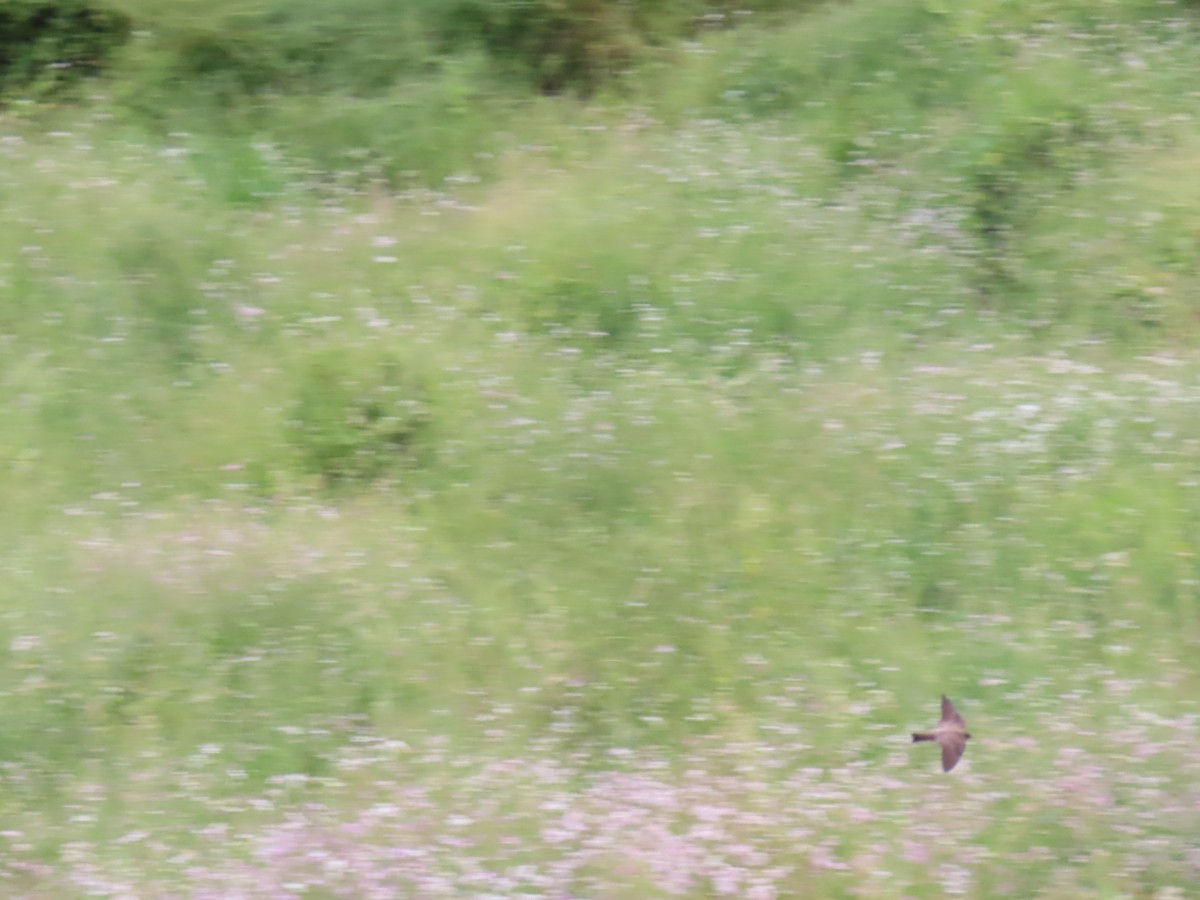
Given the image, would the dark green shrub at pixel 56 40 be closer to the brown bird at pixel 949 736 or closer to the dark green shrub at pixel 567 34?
the dark green shrub at pixel 567 34

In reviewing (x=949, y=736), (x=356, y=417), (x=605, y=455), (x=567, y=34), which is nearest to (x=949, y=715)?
(x=949, y=736)

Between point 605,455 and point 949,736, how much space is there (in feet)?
5.89

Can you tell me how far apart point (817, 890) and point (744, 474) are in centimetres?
182

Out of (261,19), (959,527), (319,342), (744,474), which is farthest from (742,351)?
(261,19)

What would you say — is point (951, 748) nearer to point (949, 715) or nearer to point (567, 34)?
point (949, 715)

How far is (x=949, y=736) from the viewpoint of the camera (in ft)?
12.8

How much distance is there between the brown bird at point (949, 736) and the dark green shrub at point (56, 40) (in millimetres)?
5975

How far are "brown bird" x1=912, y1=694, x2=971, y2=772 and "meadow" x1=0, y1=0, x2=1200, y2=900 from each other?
0.34 feet

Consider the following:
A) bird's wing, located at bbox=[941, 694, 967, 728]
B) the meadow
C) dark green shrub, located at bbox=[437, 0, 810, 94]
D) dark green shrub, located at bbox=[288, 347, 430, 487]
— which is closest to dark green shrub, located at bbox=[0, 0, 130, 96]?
the meadow

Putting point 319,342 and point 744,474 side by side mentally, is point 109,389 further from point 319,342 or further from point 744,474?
point 744,474

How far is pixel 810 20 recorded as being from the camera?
25.7ft

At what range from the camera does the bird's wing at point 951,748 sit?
3.87 m

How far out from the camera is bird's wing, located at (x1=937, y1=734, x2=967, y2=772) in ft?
12.7

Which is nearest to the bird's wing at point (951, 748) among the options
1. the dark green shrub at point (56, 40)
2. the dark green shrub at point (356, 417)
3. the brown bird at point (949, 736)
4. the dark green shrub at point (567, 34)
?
the brown bird at point (949, 736)
